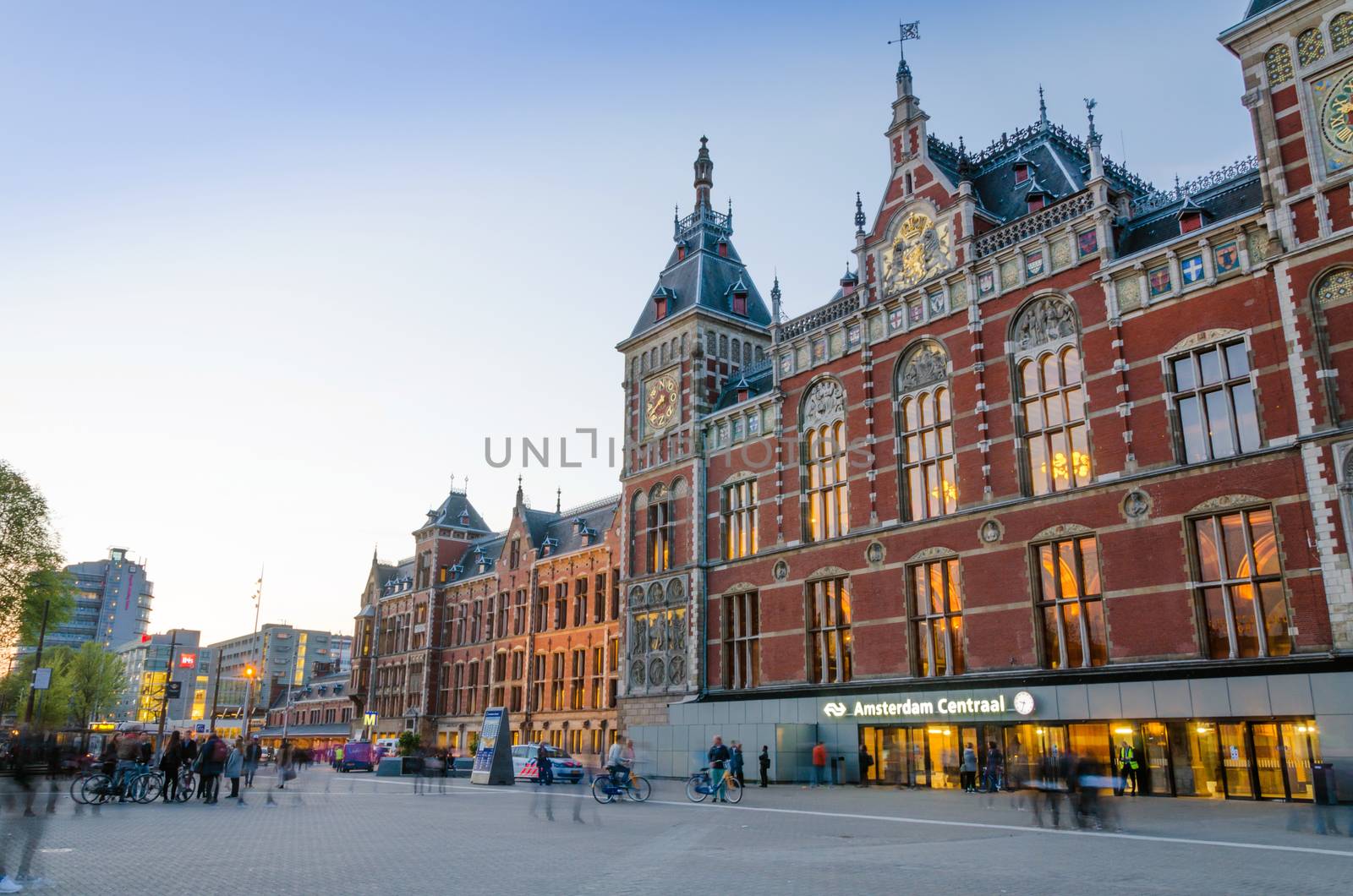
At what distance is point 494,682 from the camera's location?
6575cm

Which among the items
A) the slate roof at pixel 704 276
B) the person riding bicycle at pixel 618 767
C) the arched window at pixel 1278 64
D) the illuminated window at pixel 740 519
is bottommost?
the person riding bicycle at pixel 618 767

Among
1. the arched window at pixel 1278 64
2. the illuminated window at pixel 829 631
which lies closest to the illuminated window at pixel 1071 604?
the illuminated window at pixel 829 631

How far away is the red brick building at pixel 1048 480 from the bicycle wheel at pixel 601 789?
1031 cm

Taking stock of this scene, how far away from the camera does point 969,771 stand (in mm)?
28141

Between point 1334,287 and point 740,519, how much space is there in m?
22.8

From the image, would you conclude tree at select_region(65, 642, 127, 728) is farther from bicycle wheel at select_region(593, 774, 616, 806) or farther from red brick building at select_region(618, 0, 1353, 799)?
bicycle wheel at select_region(593, 774, 616, 806)

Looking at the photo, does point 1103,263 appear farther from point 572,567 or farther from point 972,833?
point 572,567

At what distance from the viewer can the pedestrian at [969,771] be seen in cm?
2803

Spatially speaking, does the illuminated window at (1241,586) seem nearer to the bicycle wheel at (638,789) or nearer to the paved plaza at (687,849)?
the paved plaza at (687,849)

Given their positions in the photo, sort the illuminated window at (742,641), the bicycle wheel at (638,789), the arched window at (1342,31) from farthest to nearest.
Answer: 1. the illuminated window at (742,641)
2. the bicycle wheel at (638,789)
3. the arched window at (1342,31)

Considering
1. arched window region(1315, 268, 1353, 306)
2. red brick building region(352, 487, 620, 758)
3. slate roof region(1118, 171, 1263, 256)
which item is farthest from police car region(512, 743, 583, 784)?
arched window region(1315, 268, 1353, 306)

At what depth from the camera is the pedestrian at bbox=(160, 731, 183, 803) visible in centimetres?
2533

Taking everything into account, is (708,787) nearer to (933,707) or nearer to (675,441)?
(933,707)

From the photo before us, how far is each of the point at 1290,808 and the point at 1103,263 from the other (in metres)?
15.1
